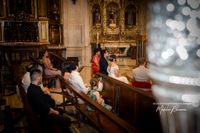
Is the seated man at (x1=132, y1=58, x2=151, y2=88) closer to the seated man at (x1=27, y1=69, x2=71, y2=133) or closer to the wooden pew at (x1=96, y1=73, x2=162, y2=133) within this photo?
the wooden pew at (x1=96, y1=73, x2=162, y2=133)

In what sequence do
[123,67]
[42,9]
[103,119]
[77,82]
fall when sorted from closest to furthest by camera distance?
[103,119] < [77,82] < [42,9] < [123,67]

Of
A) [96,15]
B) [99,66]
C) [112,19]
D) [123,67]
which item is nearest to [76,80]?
[99,66]

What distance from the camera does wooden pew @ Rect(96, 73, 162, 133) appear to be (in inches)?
159

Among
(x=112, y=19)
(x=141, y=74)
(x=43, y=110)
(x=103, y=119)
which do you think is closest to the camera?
(x=43, y=110)

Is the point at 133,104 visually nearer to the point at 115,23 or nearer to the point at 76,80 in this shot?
the point at 76,80

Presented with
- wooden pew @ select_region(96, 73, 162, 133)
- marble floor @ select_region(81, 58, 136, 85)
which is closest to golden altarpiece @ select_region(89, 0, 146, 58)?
marble floor @ select_region(81, 58, 136, 85)

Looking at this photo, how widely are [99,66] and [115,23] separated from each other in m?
7.81

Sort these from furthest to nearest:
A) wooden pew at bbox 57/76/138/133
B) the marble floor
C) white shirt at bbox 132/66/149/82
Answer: the marble floor, white shirt at bbox 132/66/149/82, wooden pew at bbox 57/76/138/133

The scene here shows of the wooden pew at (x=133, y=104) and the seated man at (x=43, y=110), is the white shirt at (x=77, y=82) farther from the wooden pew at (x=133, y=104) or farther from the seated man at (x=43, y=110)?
the seated man at (x=43, y=110)

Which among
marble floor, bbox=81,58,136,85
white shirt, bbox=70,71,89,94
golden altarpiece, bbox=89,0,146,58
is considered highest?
golden altarpiece, bbox=89,0,146,58

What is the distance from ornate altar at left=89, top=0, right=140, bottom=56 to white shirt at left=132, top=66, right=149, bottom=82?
8520 mm

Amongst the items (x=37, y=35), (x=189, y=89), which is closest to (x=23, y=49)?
(x=37, y=35)

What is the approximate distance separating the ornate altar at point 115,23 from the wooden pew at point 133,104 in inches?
341

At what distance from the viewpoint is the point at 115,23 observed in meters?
14.9
